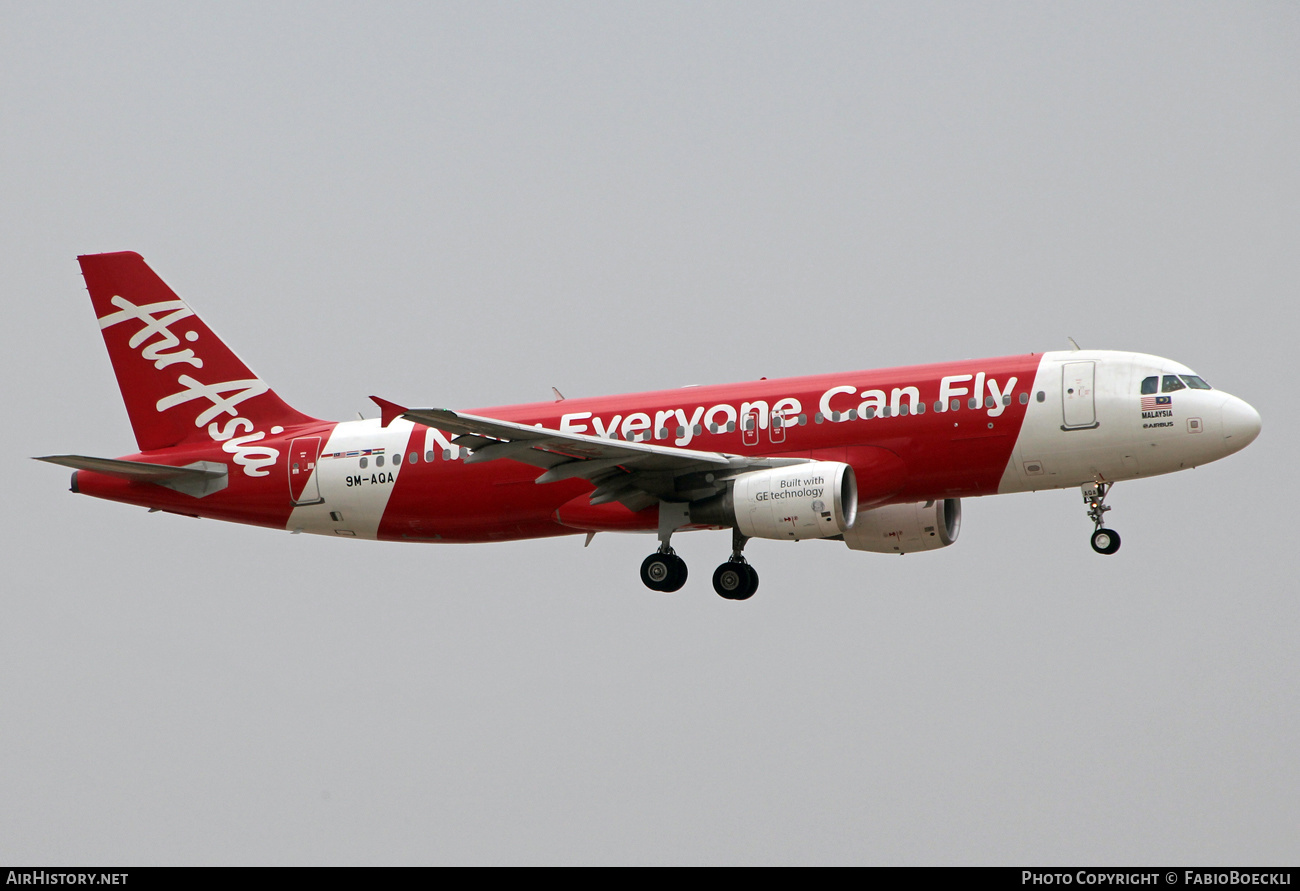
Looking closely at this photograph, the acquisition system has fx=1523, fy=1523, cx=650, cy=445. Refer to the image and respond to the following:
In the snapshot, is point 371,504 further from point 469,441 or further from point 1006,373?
point 1006,373

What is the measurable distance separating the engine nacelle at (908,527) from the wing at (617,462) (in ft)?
16.2

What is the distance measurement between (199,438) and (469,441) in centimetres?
1020

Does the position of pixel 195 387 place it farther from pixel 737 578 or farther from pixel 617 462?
pixel 737 578

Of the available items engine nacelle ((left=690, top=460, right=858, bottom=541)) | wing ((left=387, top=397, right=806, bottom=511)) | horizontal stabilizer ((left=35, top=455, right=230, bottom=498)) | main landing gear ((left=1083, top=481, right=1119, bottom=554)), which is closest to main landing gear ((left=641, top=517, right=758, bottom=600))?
wing ((left=387, top=397, right=806, bottom=511))

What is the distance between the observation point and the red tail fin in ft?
127

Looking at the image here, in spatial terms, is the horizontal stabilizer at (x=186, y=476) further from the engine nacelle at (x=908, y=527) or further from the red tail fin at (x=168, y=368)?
the engine nacelle at (x=908, y=527)

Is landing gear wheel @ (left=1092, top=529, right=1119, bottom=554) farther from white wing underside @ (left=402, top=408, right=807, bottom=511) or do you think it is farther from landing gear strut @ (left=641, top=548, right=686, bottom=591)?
landing gear strut @ (left=641, top=548, right=686, bottom=591)

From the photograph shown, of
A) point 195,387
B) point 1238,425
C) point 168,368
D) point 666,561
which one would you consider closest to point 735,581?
point 666,561

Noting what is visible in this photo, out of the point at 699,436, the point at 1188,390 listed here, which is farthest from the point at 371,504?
the point at 1188,390

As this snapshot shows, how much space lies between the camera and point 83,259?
4022cm

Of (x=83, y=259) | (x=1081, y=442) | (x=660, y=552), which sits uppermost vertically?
(x=83, y=259)

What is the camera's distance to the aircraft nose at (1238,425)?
32.7 metres

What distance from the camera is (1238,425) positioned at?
32.7 metres

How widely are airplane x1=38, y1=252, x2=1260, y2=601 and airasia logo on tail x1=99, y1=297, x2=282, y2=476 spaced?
51 mm
